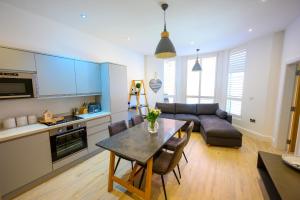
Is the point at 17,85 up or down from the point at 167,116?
up

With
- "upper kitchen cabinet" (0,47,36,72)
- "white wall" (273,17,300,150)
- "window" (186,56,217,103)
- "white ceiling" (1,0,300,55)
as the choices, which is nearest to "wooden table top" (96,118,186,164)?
"upper kitchen cabinet" (0,47,36,72)

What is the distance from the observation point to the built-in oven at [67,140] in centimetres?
217

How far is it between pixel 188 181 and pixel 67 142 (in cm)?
225

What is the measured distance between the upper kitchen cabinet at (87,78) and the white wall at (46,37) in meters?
0.35

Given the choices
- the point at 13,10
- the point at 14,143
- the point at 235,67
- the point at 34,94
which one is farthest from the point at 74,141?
the point at 235,67

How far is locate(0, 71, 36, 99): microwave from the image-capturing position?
1875 millimetres

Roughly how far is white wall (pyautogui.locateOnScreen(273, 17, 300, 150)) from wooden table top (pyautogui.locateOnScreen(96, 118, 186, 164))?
2798 millimetres

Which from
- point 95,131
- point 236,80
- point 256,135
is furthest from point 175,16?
point 256,135

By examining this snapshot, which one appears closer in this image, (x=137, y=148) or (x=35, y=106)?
(x=137, y=148)

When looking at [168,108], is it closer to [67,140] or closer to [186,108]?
[186,108]

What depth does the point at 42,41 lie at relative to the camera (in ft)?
7.95

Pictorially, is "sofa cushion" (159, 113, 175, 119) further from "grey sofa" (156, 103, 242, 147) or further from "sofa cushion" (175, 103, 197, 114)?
"sofa cushion" (175, 103, 197, 114)

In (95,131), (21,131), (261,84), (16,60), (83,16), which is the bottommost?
(95,131)

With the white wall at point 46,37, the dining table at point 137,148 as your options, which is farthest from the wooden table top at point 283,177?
the white wall at point 46,37
